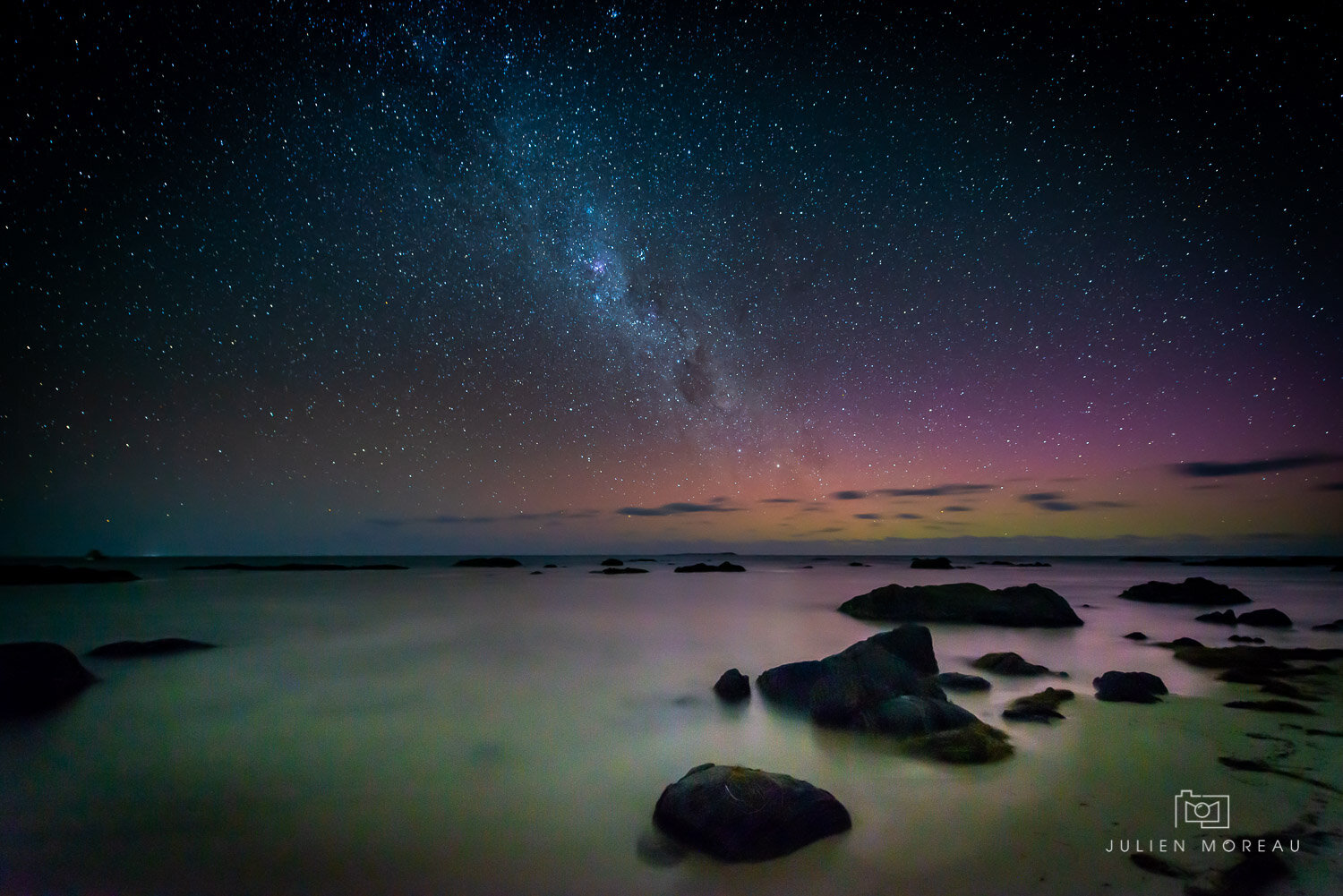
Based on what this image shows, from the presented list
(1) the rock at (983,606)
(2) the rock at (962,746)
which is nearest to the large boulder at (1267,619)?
(1) the rock at (983,606)

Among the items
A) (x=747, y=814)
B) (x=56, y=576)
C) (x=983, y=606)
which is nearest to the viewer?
(x=747, y=814)

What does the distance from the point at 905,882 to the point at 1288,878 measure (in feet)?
9.23

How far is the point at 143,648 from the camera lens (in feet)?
52.5

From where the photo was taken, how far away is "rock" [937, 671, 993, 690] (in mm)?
10953

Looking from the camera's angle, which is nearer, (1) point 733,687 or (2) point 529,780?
(2) point 529,780

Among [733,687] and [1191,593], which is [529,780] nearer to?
[733,687]

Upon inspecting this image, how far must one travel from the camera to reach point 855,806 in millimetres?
6055

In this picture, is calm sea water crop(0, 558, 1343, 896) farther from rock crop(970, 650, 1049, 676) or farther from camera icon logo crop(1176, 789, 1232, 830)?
rock crop(970, 650, 1049, 676)

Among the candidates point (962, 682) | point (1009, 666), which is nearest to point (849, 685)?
point (962, 682)

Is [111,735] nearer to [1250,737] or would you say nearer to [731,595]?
[1250,737]

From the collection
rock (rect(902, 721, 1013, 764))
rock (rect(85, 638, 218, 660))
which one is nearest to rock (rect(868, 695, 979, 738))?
rock (rect(902, 721, 1013, 764))

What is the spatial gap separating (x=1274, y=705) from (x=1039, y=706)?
377 cm

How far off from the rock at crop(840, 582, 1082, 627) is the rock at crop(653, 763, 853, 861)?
18898 millimetres

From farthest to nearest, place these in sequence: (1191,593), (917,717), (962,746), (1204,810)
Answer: (1191,593), (917,717), (962,746), (1204,810)
